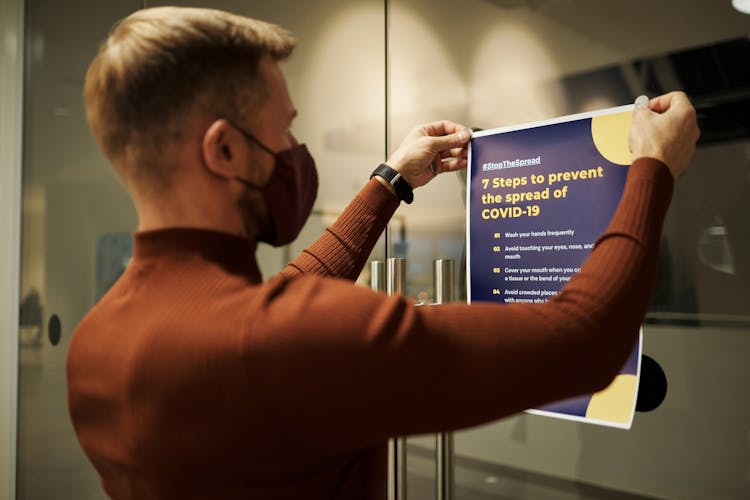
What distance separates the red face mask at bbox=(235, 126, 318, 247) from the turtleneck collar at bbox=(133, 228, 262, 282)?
8 centimetres

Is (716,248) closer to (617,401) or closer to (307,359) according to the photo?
(617,401)

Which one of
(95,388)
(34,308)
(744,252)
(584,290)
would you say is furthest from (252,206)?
(34,308)

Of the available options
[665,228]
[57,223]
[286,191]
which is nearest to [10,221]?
[57,223]

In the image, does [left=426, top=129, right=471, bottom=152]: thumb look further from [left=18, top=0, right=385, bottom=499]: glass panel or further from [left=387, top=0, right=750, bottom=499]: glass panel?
[left=18, top=0, right=385, bottom=499]: glass panel

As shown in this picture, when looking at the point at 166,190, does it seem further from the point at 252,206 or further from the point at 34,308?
the point at 34,308

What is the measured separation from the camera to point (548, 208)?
1.28m

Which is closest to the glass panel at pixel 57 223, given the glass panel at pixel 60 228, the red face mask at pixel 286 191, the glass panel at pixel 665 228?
the glass panel at pixel 60 228

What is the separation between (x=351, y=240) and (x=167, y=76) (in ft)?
1.87

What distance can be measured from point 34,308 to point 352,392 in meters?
2.90

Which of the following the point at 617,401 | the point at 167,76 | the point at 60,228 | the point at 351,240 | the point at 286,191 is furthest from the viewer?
the point at 60,228

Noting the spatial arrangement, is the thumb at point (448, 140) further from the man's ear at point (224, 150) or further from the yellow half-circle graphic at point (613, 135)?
the man's ear at point (224, 150)

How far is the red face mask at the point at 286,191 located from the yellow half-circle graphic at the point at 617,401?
617 millimetres

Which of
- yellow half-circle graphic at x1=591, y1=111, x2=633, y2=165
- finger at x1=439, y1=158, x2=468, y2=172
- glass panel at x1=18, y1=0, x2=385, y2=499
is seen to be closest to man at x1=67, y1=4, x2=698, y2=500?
yellow half-circle graphic at x1=591, y1=111, x2=633, y2=165

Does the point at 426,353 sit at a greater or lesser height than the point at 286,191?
lesser
